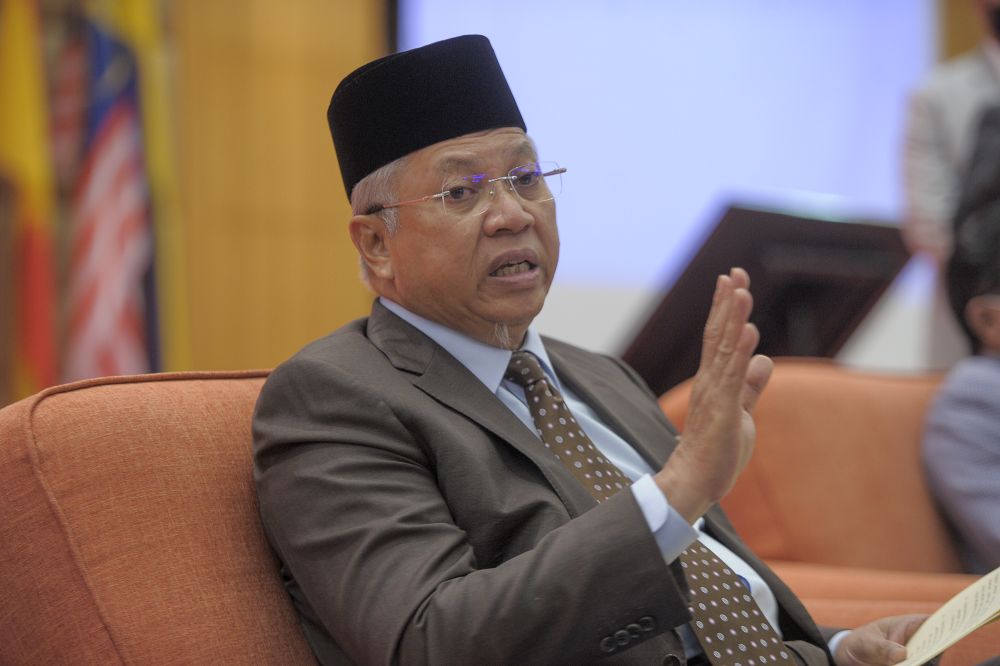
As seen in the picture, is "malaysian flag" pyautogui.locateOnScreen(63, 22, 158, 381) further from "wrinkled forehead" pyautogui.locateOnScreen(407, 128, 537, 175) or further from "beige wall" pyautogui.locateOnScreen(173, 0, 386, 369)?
"wrinkled forehead" pyautogui.locateOnScreen(407, 128, 537, 175)

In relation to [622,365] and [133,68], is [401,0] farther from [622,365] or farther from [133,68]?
[622,365]

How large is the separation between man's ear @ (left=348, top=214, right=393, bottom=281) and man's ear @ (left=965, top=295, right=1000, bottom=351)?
1.29 meters

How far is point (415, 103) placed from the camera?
5.32ft

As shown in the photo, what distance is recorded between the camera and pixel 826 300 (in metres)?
3.01

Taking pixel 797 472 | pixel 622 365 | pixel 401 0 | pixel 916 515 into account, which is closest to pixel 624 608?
pixel 622 365

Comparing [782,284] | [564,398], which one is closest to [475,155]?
[564,398]

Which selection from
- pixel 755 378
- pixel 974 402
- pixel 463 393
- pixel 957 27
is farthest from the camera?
pixel 957 27

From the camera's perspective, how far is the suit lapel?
1.47 metres

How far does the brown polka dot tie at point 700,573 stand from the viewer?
1.49 metres

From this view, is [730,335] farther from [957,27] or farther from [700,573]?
[957,27]

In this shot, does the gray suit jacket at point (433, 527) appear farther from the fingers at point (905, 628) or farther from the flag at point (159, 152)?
the flag at point (159, 152)

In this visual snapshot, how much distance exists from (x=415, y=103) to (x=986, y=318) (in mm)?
1337

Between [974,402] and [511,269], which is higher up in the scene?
[511,269]

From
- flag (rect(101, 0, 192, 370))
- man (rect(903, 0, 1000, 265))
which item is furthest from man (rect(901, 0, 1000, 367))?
flag (rect(101, 0, 192, 370))
